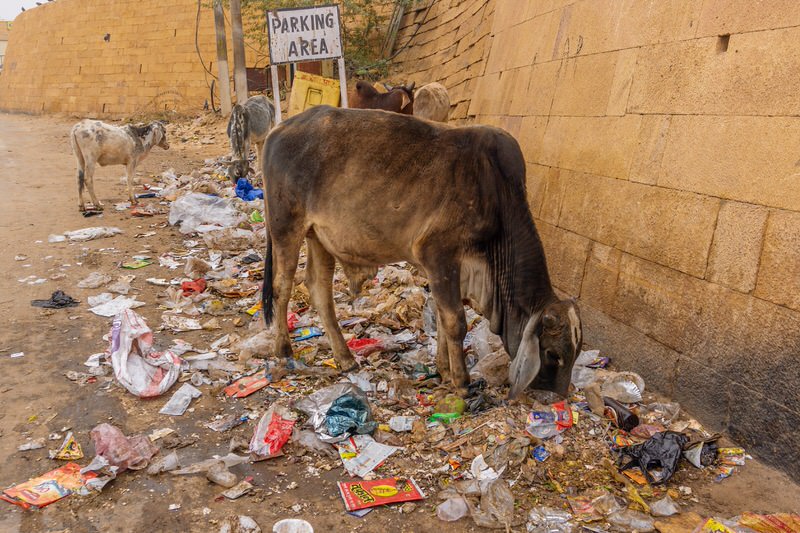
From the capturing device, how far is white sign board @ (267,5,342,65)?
25.1 ft

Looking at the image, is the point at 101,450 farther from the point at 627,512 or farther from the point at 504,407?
the point at 627,512

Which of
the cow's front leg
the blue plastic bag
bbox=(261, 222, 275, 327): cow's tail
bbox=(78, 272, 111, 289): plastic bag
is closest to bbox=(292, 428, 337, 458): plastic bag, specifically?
bbox=(261, 222, 275, 327): cow's tail

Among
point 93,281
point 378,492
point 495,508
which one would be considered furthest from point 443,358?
point 93,281

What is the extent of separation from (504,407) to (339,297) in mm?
2705

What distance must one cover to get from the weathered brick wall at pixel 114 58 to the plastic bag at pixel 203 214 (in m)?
13.6

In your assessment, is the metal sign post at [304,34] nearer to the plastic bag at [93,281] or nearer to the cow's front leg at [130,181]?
the plastic bag at [93,281]

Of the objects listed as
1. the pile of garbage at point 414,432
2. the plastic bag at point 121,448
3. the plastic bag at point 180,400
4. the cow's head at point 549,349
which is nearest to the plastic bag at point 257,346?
the pile of garbage at point 414,432

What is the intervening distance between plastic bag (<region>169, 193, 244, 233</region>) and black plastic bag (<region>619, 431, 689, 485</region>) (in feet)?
19.6

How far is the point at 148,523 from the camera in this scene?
2896mm

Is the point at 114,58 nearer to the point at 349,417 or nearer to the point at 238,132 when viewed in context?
the point at 238,132

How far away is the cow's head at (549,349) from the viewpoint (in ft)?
11.6

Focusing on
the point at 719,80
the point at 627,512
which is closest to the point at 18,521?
the point at 627,512

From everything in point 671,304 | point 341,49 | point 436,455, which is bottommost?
point 436,455

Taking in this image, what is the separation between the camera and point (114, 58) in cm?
2356
